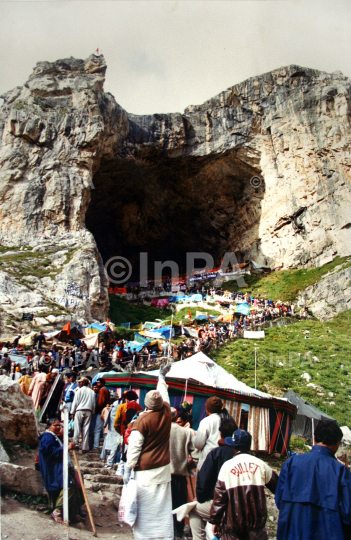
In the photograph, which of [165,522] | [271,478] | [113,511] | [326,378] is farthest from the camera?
[326,378]

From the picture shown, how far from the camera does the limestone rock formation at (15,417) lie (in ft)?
16.5

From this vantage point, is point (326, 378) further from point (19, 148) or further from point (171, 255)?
point (171, 255)

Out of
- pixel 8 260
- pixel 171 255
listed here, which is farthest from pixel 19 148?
pixel 171 255

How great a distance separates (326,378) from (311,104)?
83.1ft

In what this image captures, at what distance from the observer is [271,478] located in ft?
10.7

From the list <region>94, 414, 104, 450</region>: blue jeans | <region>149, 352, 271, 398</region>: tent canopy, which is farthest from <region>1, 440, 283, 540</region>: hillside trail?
<region>149, 352, 271, 398</region>: tent canopy

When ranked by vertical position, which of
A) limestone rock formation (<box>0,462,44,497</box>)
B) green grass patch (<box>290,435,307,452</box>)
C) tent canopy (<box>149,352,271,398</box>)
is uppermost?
tent canopy (<box>149,352,271,398</box>)

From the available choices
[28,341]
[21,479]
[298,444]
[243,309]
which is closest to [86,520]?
[21,479]

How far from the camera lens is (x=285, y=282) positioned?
1171 inches

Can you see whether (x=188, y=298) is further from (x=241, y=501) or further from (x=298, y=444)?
(x=241, y=501)

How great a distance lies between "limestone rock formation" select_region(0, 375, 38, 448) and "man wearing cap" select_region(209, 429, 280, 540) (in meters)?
2.93

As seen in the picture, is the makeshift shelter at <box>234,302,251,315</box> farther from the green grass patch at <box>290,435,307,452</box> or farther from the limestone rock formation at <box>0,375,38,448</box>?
the limestone rock formation at <box>0,375,38,448</box>

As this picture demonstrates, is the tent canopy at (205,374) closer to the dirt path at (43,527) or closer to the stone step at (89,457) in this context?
the stone step at (89,457)

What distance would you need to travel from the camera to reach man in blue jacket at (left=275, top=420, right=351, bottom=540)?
2.82 meters
